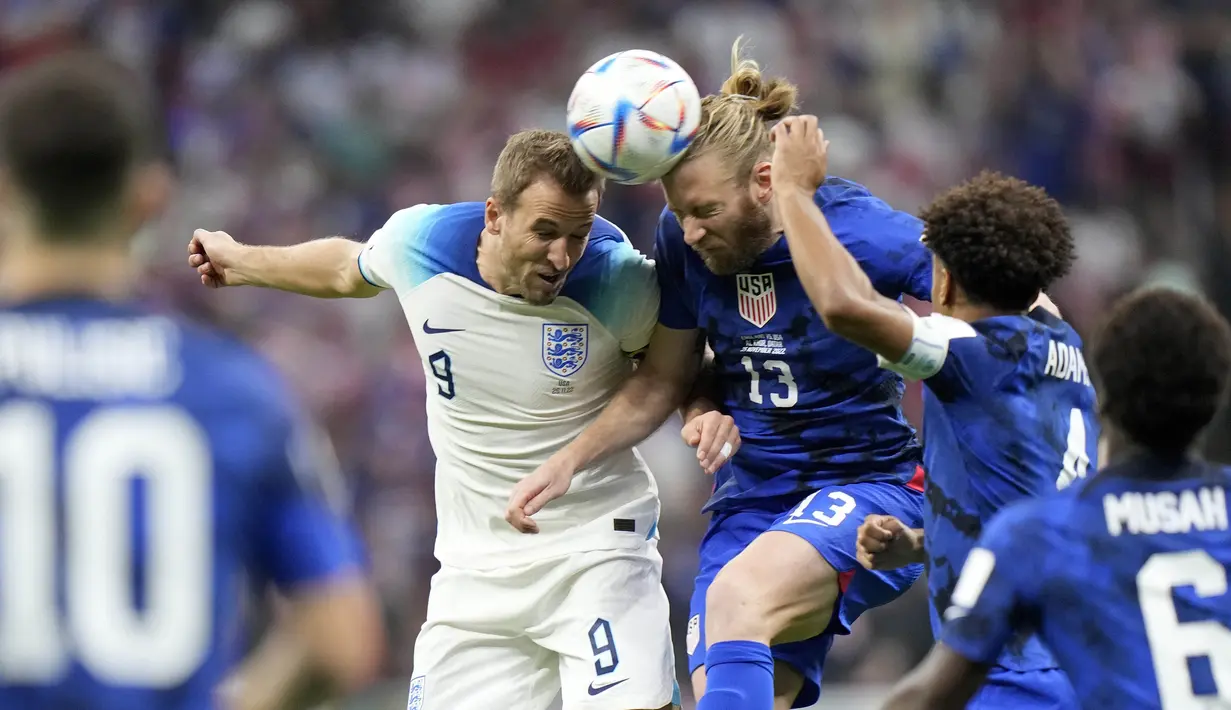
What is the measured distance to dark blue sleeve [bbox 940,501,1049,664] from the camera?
11.4ft

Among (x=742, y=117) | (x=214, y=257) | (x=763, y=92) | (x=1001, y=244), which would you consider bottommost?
(x=1001, y=244)

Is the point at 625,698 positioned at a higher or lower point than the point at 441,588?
lower

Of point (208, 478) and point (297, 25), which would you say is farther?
point (297, 25)

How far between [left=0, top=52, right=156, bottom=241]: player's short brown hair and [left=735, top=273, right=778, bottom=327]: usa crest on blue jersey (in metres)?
2.98

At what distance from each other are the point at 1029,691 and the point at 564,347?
2.04 meters

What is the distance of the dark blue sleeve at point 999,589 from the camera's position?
347 centimetres

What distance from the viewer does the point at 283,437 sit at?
307cm

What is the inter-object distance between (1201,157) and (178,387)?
1286 cm

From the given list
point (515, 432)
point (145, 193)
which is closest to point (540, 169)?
point (515, 432)

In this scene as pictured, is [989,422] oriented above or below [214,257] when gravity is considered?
below

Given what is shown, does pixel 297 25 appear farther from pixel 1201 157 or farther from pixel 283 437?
pixel 283 437

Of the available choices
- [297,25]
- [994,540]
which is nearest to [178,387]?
[994,540]

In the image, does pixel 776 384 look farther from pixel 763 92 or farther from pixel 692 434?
pixel 763 92

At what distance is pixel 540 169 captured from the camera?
18.1 ft
